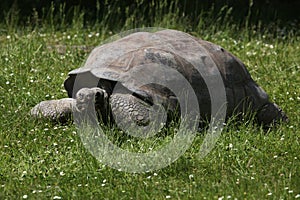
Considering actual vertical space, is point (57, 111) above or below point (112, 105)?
below

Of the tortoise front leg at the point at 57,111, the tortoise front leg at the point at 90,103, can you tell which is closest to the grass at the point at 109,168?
the tortoise front leg at the point at 57,111

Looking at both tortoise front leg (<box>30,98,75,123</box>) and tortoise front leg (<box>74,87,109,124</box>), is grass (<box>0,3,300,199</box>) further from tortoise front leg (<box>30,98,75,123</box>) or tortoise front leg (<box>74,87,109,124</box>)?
tortoise front leg (<box>74,87,109,124</box>)

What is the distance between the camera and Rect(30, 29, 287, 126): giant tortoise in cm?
566

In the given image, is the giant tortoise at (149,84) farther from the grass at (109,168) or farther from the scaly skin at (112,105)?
the grass at (109,168)

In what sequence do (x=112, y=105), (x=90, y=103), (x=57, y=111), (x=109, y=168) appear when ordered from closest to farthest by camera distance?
(x=109, y=168) < (x=90, y=103) < (x=112, y=105) < (x=57, y=111)

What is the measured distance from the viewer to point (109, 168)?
4.81 meters

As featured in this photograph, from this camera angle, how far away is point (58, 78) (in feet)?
23.6

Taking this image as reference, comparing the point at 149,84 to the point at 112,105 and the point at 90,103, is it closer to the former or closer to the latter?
the point at 112,105

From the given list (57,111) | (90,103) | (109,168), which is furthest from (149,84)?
(109,168)

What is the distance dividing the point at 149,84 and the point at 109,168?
115cm

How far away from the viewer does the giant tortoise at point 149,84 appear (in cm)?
566

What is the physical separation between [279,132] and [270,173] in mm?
1088

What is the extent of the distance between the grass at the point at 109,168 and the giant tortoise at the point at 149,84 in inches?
9.8

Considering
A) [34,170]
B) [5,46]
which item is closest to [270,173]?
[34,170]
